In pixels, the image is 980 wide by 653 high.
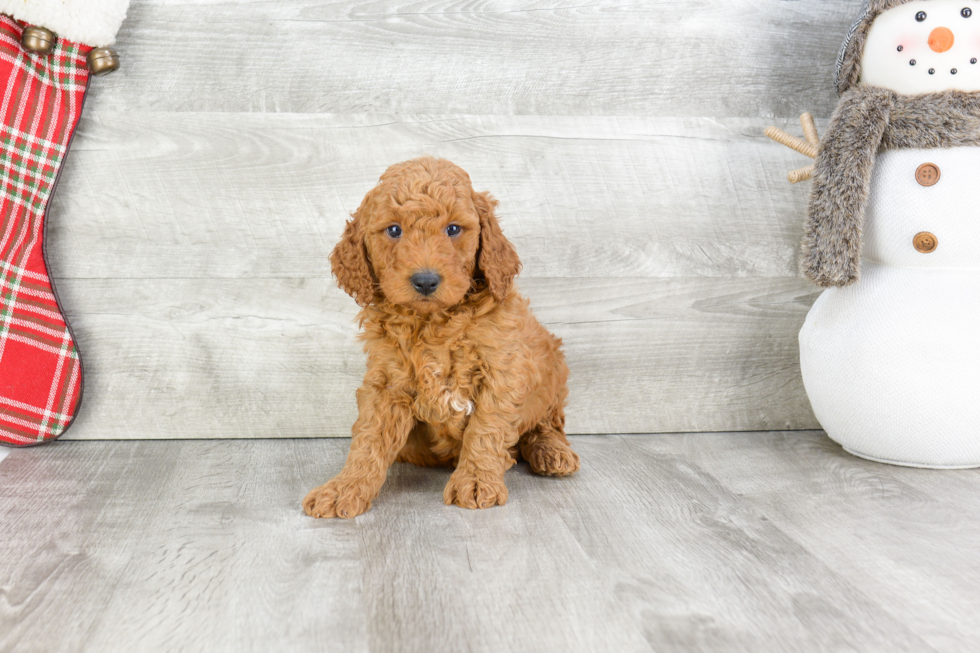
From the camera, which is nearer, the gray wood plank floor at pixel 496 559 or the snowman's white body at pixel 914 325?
the gray wood plank floor at pixel 496 559

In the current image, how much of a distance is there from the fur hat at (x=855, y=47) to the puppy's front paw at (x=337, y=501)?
5.02 ft

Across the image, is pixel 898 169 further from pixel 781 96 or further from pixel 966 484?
pixel 966 484

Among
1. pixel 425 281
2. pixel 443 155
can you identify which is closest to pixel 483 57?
pixel 443 155

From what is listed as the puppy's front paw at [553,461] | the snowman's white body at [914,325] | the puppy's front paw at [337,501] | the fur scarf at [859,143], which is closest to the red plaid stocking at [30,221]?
the puppy's front paw at [337,501]

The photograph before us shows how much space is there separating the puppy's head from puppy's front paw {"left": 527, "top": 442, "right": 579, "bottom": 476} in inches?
17.4

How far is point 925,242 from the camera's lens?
1.81 metres

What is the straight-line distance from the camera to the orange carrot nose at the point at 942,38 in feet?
5.74

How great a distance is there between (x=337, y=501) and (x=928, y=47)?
5.42 feet

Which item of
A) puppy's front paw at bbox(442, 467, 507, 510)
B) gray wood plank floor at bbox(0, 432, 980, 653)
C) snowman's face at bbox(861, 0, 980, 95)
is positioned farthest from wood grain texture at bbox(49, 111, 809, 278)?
puppy's front paw at bbox(442, 467, 507, 510)

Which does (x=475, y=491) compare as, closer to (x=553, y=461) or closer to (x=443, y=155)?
(x=553, y=461)

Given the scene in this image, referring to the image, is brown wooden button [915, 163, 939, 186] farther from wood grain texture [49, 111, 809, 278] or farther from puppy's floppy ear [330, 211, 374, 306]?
puppy's floppy ear [330, 211, 374, 306]

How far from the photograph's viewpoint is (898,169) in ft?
6.05

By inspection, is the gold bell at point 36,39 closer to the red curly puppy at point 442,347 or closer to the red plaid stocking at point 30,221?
the red plaid stocking at point 30,221

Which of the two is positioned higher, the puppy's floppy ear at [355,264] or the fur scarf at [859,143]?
the fur scarf at [859,143]
